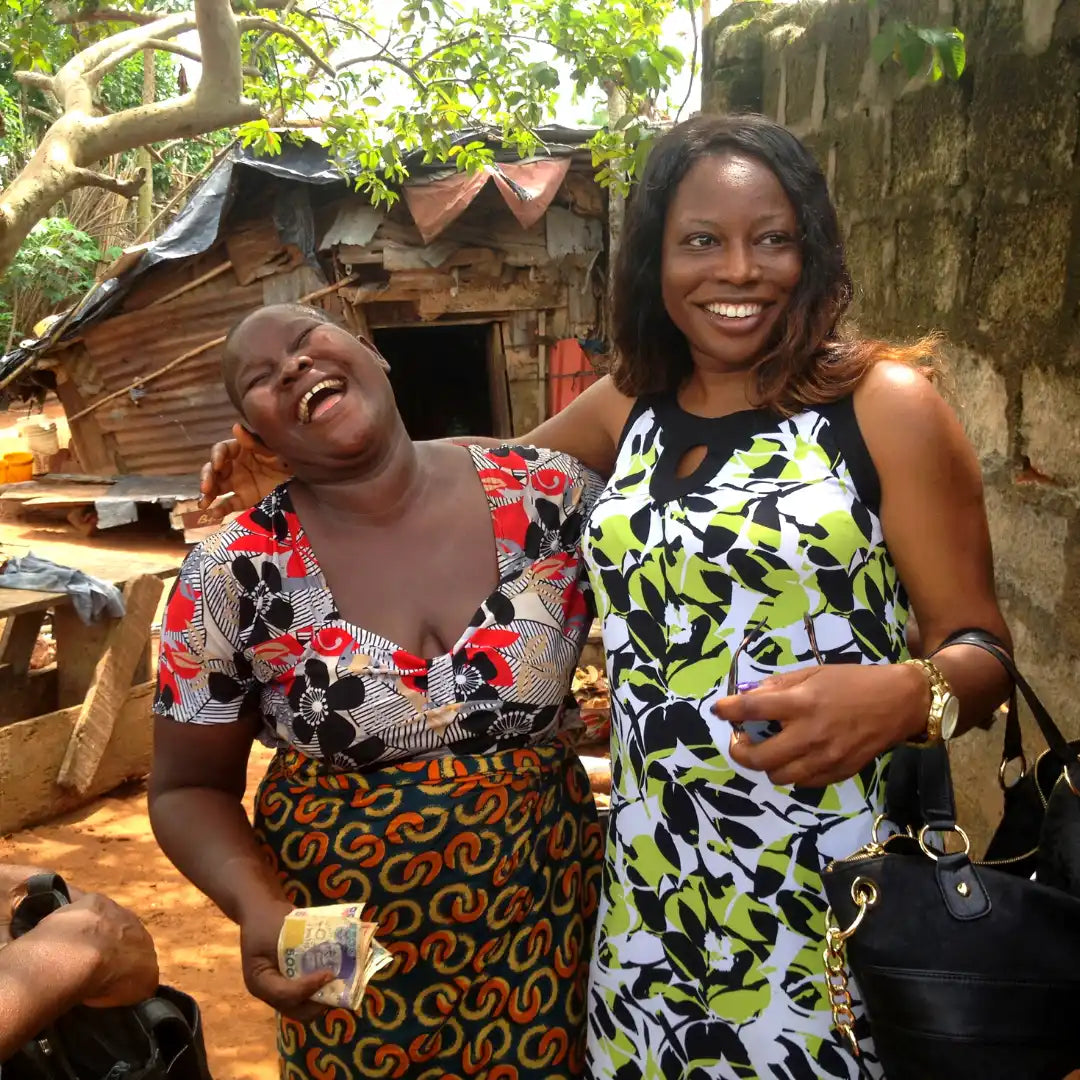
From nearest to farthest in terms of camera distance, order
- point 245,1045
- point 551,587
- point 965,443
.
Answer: point 965,443 < point 551,587 < point 245,1045

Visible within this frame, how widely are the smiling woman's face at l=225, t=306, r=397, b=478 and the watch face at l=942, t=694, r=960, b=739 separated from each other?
3.05 feet

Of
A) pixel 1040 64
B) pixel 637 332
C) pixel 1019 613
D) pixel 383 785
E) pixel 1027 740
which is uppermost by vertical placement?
pixel 1040 64

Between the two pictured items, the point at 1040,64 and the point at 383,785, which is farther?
the point at 1040,64

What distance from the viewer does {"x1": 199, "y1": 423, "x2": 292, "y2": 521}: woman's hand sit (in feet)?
6.01

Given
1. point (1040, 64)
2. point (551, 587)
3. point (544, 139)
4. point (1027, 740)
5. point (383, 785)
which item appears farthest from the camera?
point (544, 139)

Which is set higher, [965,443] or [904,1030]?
[965,443]

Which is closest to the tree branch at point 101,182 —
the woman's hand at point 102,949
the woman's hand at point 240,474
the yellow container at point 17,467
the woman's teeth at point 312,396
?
the woman's hand at point 240,474

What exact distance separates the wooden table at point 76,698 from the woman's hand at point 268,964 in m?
3.53

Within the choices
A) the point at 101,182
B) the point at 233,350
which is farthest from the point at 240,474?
the point at 101,182

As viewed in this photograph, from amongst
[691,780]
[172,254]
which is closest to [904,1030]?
[691,780]

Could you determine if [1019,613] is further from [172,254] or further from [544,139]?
[172,254]

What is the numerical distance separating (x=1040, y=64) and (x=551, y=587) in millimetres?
1485

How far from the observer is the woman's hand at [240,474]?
1.83 meters

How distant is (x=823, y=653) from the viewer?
1.39 meters
